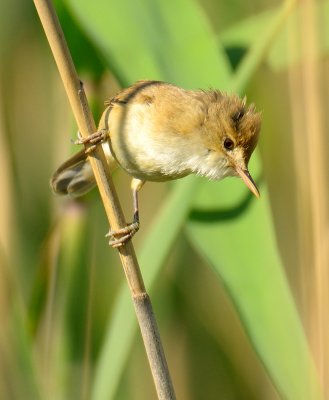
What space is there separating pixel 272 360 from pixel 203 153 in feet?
1.44

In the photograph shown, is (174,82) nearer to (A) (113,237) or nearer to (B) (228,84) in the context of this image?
(B) (228,84)

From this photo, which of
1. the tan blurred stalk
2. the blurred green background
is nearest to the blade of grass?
the blurred green background

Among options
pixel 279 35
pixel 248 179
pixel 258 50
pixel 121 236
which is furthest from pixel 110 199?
pixel 279 35

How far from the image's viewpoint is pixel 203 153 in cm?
149

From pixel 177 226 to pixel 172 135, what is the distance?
0.25 metres

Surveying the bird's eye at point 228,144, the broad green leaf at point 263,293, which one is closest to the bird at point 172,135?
the bird's eye at point 228,144

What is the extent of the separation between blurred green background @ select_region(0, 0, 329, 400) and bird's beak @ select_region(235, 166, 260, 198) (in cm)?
5

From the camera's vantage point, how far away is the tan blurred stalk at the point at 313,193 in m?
1.53

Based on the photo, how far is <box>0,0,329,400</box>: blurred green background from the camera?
4.44ft

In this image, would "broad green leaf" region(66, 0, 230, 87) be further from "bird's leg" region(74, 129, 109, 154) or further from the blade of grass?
"bird's leg" region(74, 129, 109, 154)

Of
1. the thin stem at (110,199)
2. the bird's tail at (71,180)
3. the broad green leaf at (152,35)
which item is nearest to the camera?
the thin stem at (110,199)

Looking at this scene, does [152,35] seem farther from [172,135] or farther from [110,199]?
[110,199]

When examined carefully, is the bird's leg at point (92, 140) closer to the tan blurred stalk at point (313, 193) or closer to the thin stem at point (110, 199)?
the thin stem at point (110, 199)

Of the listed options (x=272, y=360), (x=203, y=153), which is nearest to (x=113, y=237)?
(x=203, y=153)
